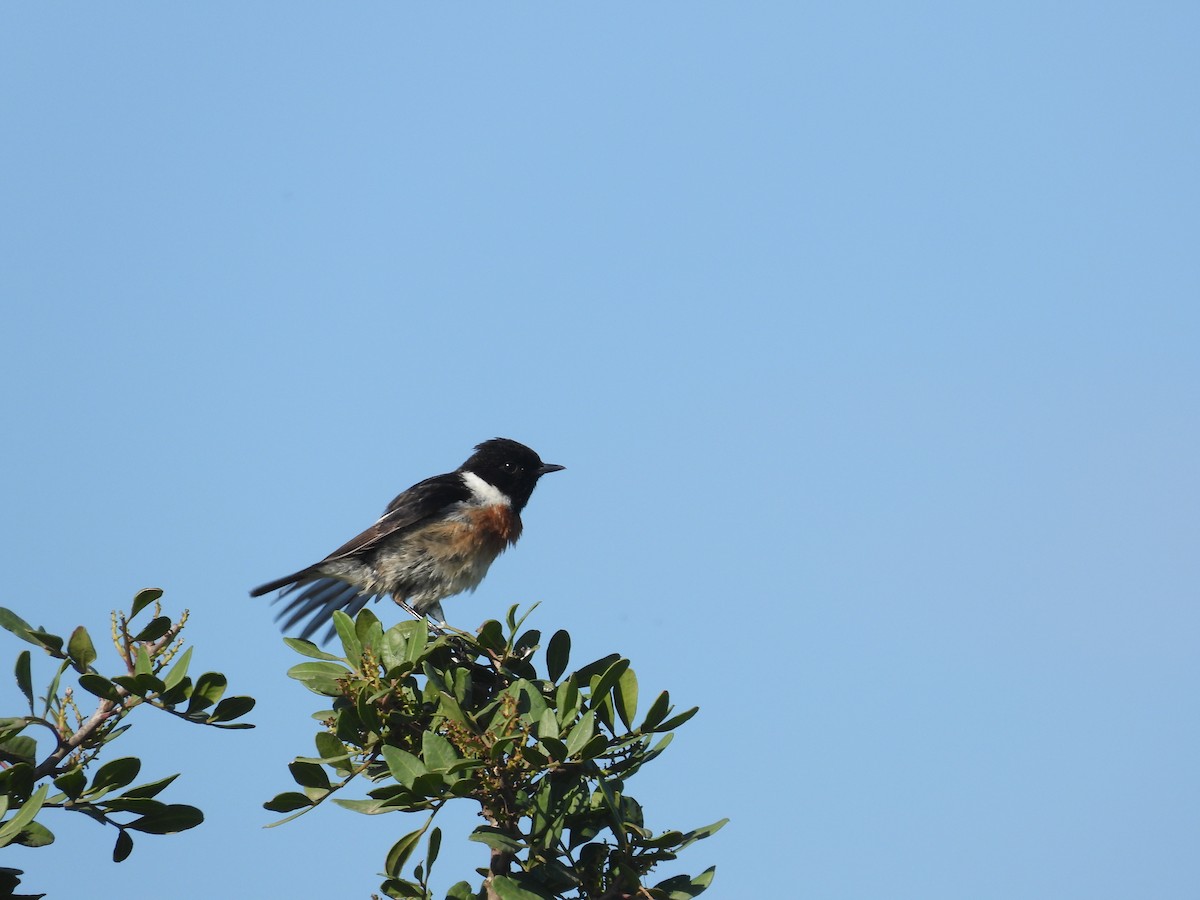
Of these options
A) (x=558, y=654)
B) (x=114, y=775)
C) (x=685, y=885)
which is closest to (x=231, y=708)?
(x=114, y=775)

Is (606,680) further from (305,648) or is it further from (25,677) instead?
(25,677)

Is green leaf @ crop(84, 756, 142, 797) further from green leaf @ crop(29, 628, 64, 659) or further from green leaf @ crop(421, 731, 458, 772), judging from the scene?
green leaf @ crop(421, 731, 458, 772)

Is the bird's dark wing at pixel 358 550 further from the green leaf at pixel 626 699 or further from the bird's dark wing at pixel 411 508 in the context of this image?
the green leaf at pixel 626 699

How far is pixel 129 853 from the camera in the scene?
11.3ft

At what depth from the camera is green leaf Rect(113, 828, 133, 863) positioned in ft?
11.2

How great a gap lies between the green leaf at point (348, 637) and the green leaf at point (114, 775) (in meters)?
0.71

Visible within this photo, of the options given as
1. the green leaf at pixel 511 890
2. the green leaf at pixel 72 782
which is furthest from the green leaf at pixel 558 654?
the green leaf at pixel 72 782

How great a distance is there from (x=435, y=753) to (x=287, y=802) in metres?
0.58

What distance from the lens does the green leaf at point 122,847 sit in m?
3.42

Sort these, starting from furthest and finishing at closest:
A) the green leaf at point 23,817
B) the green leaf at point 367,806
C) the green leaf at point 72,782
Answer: the green leaf at point 367,806
the green leaf at point 72,782
the green leaf at point 23,817

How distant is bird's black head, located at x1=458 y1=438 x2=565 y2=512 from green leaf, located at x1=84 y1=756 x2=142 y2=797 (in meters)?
5.04

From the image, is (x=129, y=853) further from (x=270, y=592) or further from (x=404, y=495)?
(x=404, y=495)

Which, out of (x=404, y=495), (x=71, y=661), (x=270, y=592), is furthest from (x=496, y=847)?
(x=404, y=495)

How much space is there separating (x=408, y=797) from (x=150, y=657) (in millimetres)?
800
